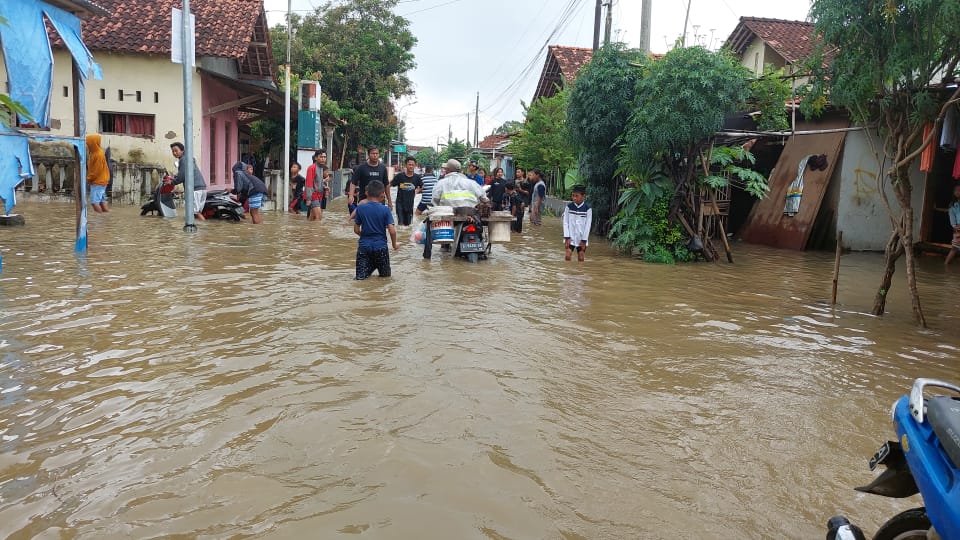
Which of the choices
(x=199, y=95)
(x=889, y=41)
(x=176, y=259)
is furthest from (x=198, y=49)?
(x=889, y=41)

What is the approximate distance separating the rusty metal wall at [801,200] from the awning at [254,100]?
13.8 metres

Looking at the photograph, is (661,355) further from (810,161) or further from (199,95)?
(199,95)

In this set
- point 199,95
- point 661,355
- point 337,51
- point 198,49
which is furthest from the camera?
point 337,51

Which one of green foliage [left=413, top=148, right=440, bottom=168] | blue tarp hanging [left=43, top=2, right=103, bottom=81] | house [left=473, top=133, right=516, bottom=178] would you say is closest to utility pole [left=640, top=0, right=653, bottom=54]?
blue tarp hanging [left=43, top=2, right=103, bottom=81]

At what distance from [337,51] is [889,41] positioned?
93.9 feet

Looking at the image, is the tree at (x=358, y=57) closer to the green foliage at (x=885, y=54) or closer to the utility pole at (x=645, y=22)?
the utility pole at (x=645, y=22)

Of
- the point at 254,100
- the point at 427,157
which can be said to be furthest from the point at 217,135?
the point at 427,157

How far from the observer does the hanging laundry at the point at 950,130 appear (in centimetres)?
1190

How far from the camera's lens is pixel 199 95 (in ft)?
68.7

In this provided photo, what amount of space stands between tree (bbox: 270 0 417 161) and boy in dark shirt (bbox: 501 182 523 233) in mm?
14197

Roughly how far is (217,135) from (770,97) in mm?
17299

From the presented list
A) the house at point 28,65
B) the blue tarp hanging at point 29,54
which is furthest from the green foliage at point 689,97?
the blue tarp hanging at point 29,54

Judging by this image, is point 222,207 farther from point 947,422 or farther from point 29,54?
point 947,422

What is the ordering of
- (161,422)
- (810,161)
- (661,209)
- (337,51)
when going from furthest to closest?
1. (337,51)
2. (810,161)
3. (661,209)
4. (161,422)
